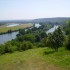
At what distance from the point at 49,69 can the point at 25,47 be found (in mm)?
36774

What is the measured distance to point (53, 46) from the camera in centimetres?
3659

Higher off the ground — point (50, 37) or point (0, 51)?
point (50, 37)

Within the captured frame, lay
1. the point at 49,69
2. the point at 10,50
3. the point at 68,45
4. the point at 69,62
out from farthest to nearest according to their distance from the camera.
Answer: the point at 10,50 → the point at 68,45 → the point at 69,62 → the point at 49,69

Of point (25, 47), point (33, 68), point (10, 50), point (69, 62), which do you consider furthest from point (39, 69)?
point (25, 47)

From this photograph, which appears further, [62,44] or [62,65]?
[62,44]

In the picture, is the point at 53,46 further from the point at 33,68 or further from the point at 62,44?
the point at 33,68

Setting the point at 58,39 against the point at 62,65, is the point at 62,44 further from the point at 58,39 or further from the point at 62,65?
the point at 62,65

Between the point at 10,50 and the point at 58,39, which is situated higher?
the point at 58,39

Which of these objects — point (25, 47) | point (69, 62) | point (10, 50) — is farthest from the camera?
point (25, 47)

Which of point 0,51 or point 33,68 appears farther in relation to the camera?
point 0,51

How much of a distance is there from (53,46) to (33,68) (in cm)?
1428

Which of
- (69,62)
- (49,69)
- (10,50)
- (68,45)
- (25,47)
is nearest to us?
(49,69)

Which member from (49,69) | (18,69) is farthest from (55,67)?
(18,69)

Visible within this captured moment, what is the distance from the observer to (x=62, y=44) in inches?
1479
